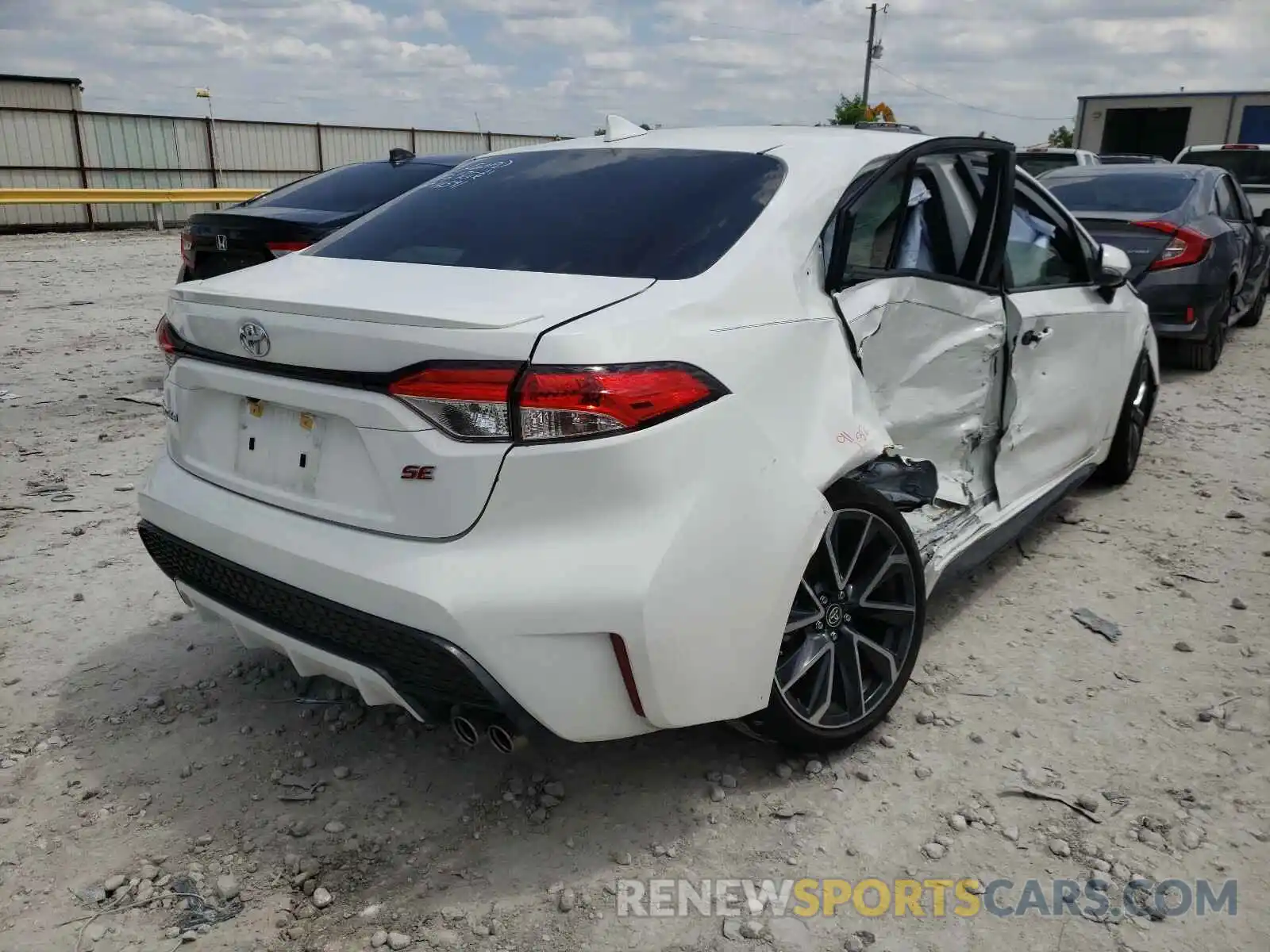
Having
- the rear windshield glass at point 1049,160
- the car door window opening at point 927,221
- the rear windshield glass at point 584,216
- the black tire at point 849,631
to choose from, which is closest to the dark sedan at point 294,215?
the rear windshield glass at point 584,216


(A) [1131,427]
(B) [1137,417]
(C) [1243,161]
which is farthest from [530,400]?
(C) [1243,161]

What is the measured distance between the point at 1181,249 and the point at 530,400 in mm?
6934

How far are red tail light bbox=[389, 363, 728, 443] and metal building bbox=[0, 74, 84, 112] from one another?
72.3 ft

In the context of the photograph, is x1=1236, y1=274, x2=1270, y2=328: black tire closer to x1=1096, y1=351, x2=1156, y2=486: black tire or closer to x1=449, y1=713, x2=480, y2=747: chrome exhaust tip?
x1=1096, y1=351, x2=1156, y2=486: black tire

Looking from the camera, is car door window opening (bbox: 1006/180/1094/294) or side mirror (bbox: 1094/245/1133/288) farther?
side mirror (bbox: 1094/245/1133/288)

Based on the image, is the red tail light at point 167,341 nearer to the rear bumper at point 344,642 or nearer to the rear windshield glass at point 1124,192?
the rear bumper at point 344,642

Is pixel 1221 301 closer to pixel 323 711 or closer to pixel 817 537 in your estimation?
pixel 817 537

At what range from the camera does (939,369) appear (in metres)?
3.41

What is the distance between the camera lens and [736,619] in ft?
7.61

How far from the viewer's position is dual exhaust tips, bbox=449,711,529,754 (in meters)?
2.27

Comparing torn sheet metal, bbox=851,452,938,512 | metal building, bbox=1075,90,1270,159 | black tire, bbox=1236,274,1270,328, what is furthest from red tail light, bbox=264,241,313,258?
metal building, bbox=1075,90,1270,159

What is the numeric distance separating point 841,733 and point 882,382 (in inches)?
43.4

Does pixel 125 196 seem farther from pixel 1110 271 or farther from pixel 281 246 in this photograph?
pixel 1110 271

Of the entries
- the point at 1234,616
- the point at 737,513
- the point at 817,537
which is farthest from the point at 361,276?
the point at 1234,616
